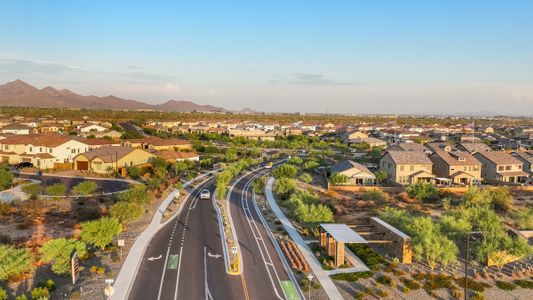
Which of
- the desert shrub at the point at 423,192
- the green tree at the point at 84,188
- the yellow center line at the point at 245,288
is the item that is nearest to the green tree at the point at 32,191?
the green tree at the point at 84,188

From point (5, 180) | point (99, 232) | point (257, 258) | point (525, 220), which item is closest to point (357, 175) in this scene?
point (525, 220)

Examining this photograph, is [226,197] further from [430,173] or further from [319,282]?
[430,173]

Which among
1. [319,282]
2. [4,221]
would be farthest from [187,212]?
[319,282]

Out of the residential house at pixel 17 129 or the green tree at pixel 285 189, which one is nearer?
the green tree at pixel 285 189

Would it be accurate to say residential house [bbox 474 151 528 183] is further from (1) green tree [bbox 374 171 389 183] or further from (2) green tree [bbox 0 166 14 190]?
(2) green tree [bbox 0 166 14 190]

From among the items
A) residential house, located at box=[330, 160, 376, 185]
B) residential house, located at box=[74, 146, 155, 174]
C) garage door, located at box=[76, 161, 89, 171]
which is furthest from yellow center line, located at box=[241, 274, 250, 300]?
garage door, located at box=[76, 161, 89, 171]

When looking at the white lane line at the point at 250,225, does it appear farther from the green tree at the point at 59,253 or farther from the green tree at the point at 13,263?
the green tree at the point at 13,263
